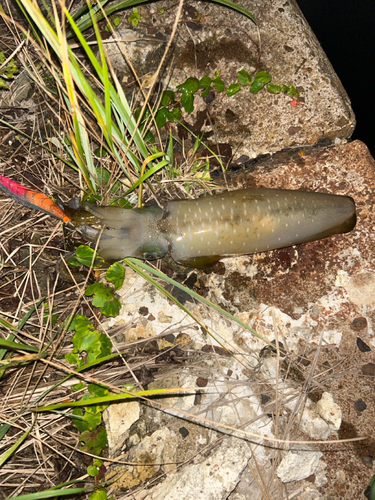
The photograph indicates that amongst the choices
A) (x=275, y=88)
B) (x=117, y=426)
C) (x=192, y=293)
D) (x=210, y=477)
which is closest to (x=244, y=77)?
(x=275, y=88)

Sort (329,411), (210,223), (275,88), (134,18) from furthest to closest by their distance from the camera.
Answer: (134,18)
(275,88)
(210,223)
(329,411)

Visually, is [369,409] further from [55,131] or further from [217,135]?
[55,131]

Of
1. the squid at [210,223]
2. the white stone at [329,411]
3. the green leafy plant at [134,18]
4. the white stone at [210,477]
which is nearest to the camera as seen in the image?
the white stone at [210,477]

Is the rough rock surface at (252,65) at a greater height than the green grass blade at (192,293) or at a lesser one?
greater

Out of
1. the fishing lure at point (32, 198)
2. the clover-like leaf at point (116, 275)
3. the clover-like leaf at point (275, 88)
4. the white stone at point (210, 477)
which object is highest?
the clover-like leaf at point (275, 88)

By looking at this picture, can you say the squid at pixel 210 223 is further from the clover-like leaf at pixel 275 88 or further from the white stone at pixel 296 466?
the white stone at pixel 296 466

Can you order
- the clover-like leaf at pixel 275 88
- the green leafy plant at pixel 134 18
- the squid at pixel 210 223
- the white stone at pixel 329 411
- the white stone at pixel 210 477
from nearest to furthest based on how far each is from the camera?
the white stone at pixel 210 477, the white stone at pixel 329 411, the squid at pixel 210 223, the clover-like leaf at pixel 275 88, the green leafy plant at pixel 134 18

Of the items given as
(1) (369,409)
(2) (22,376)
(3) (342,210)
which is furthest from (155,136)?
(1) (369,409)

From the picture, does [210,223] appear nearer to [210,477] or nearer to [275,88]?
[275,88]

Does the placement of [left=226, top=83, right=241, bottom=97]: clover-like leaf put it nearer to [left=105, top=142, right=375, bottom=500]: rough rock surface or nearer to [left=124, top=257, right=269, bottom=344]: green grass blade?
[left=105, top=142, right=375, bottom=500]: rough rock surface

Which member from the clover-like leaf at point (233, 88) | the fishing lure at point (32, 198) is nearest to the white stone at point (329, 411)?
the fishing lure at point (32, 198)
